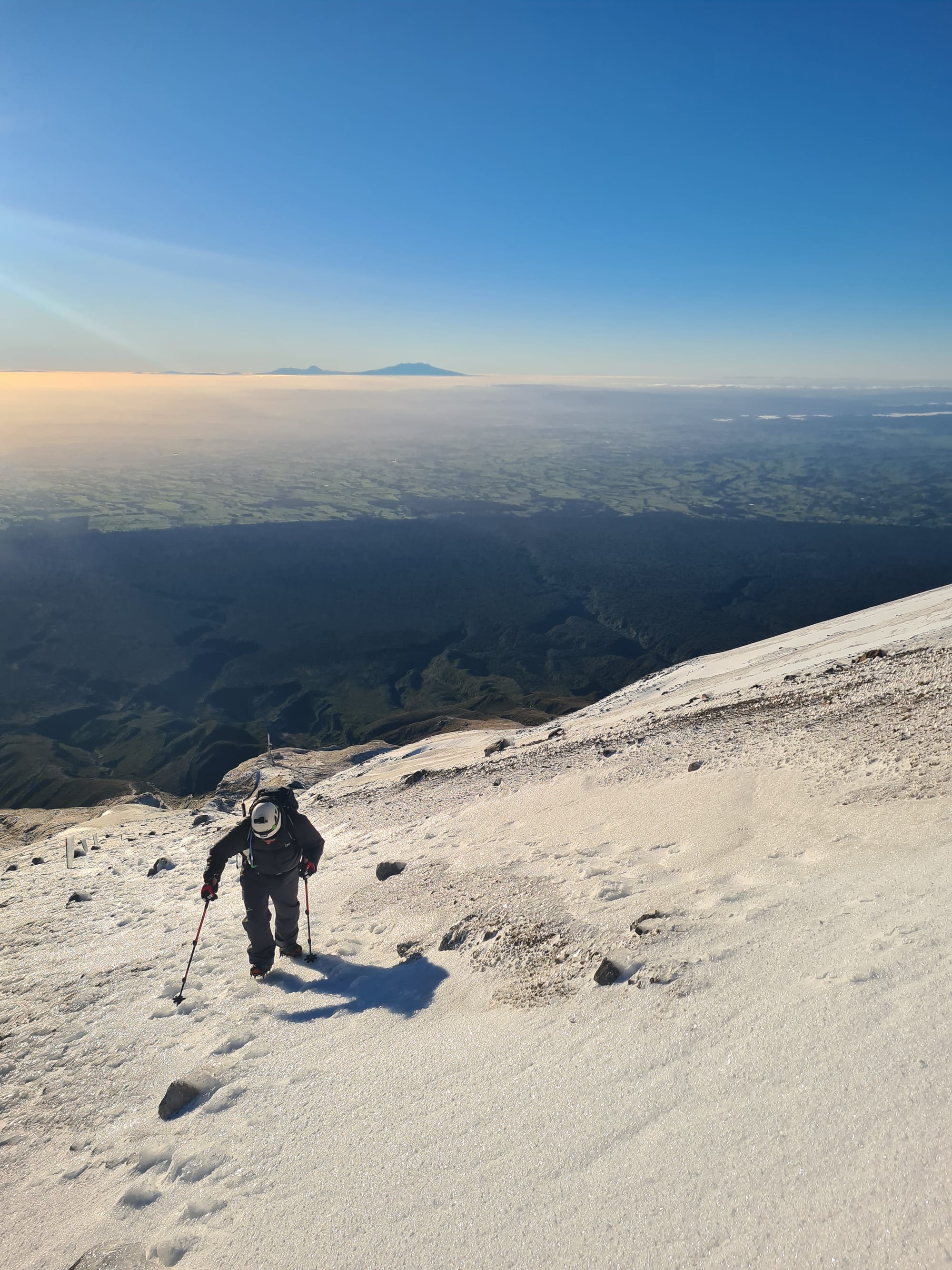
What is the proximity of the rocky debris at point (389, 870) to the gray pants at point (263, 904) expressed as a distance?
2.53 m

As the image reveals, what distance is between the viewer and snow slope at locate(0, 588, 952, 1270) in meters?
3.65

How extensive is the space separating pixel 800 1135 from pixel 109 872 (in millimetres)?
15002

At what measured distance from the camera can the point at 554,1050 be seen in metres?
5.11

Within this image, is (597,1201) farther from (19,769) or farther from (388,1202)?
(19,769)

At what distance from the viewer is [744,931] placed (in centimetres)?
589

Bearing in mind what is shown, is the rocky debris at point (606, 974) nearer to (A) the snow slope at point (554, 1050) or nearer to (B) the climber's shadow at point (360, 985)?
(A) the snow slope at point (554, 1050)

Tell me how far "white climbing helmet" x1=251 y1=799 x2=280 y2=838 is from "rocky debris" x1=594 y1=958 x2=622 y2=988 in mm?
3602

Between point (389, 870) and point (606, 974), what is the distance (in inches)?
198

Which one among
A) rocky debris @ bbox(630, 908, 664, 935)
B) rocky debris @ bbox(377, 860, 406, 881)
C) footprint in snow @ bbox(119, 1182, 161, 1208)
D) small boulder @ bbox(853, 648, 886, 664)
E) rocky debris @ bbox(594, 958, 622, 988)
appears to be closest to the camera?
footprint in snow @ bbox(119, 1182, 161, 1208)

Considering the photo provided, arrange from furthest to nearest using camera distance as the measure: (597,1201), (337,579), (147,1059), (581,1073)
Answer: (337,579) → (147,1059) → (581,1073) → (597,1201)

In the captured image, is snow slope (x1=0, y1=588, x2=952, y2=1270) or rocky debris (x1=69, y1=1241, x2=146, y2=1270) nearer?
snow slope (x1=0, y1=588, x2=952, y2=1270)

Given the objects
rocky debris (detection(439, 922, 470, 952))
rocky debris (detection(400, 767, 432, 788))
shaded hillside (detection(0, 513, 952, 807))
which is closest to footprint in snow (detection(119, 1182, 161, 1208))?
rocky debris (detection(439, 922, 470, 952))

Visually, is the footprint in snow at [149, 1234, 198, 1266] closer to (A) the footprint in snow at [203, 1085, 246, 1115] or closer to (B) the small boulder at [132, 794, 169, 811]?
(A) the footprint in snow at [203, 1085, 246, 1115]

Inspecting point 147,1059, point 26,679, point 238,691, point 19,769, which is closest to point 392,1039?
point 147,1059
